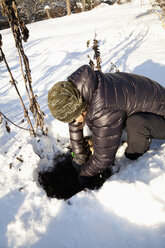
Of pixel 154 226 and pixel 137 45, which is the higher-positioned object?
pixel 137 45

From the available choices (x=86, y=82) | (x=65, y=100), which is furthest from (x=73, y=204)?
(x=86, y=82)

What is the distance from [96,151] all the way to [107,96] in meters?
0.53

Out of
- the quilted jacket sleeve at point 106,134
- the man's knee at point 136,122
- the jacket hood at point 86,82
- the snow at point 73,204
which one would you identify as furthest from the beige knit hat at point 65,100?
the snow at point 73,204

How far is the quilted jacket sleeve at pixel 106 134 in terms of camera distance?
4.91 feet

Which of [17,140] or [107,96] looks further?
[17,140]

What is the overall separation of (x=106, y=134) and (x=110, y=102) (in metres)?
0.28

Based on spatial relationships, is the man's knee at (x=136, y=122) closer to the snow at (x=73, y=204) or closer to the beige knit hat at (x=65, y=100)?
the snow at (x=73, y=204)

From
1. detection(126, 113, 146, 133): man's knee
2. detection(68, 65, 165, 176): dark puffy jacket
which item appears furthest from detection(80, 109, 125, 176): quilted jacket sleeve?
detection(126, 113, 146, 133): man's knee

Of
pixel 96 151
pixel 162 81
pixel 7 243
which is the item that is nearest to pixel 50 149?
pixel 96 151

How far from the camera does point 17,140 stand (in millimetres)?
2320

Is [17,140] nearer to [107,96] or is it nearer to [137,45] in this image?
[107,96]

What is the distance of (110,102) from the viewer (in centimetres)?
148

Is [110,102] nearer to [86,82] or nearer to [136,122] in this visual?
[86,82]

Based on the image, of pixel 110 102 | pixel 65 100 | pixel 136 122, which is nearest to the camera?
pixel 65 100
